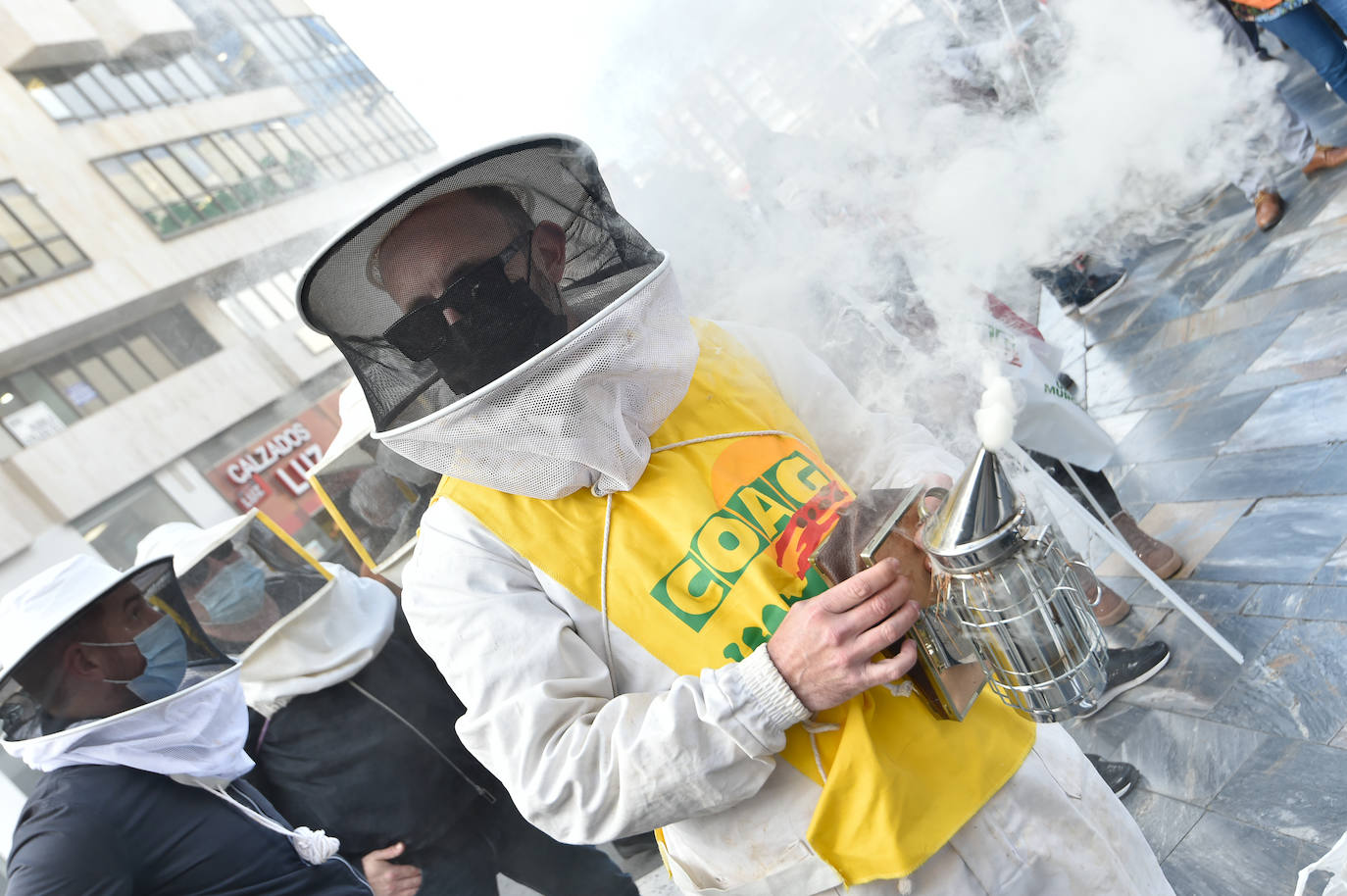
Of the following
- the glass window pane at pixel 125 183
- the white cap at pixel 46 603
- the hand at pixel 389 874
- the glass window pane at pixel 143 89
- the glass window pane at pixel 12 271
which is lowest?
the hand at pixel 389 874

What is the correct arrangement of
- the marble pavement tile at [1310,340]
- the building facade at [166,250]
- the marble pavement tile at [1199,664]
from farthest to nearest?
1. the building facade at [166,250]
2. the marble pavement tile at [1310,340]
3. the marble pavement tile at [1199,664]

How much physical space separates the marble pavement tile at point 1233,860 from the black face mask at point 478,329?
78.6 inches

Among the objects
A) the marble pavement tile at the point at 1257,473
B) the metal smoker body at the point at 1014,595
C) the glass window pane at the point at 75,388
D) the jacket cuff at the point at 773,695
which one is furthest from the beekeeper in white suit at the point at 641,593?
the glass window pane at the point at 75,388

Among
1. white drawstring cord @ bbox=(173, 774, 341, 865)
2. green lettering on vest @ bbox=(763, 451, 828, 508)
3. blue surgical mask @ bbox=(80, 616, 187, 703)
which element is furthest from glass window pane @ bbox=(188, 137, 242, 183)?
green lettering on vest @ bbox=(763, 451, 828, 508)

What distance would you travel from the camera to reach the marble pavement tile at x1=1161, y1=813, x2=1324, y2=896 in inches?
76.5

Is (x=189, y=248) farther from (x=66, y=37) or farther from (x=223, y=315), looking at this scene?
(x=66, y=37)

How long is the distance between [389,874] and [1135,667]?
2660mm

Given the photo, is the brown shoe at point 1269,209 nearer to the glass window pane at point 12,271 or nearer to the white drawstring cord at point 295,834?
the white drawstring cord at point 295,834

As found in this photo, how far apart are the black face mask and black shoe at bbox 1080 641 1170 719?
8.30 feet

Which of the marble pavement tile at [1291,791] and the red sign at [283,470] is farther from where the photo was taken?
the red sign at [283,470]

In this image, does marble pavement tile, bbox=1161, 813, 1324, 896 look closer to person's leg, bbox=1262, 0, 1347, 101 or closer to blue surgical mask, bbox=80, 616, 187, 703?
blue surgical mask, bbox=80, 616, 187, 703

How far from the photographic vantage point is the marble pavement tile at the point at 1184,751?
2.31 metres

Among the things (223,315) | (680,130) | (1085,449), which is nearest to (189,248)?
(223,315)

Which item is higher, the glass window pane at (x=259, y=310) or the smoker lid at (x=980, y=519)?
the glass window pane at (x=259, y=310)
